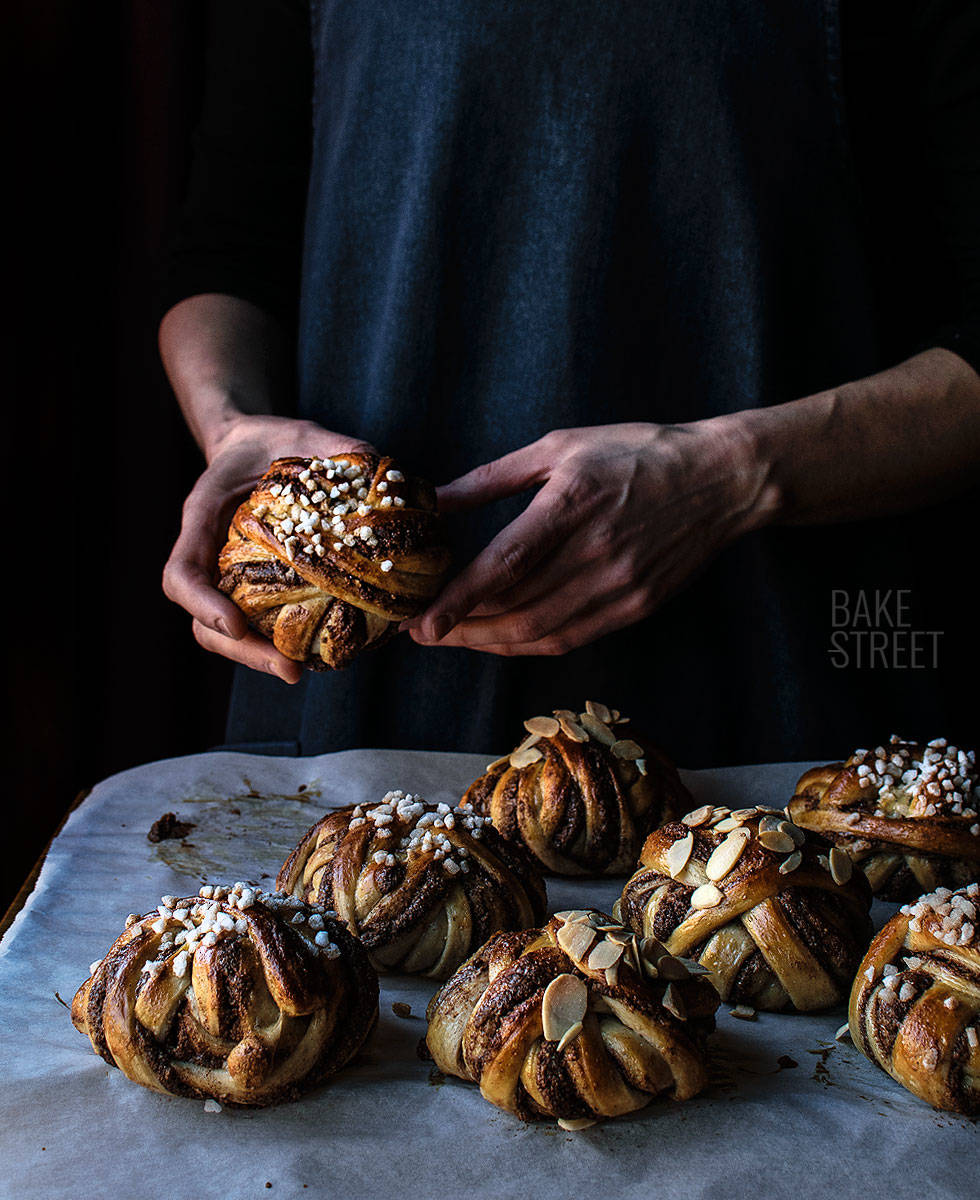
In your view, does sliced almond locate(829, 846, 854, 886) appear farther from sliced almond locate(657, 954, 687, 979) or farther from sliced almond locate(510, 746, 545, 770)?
sliced almond locate(510, 746, 545, 770)

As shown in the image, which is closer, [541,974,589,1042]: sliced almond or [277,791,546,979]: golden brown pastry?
[541,974,589,1042]: sliced almond

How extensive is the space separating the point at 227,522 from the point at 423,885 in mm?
684

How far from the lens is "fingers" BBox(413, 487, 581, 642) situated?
5.37 feet

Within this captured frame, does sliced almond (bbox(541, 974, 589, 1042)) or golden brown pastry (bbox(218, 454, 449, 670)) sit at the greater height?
golden brown pastry (bbox(218, 454, 449, 670))

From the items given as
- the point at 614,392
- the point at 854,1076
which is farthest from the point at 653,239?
the point at 854,1076

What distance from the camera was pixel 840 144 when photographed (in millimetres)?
2129

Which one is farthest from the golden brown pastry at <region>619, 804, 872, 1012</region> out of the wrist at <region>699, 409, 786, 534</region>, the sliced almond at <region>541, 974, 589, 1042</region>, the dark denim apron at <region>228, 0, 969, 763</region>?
the dark denim apron at <region>228, 0, 969, 763</region>

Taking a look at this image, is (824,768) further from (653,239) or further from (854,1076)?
(653,239)

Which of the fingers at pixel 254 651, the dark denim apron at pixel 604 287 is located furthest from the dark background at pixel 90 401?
the fingers at pixel 254 651

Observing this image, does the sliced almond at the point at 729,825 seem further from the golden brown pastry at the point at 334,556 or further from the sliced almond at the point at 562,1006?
the golden brown pastry at the point at 334,556

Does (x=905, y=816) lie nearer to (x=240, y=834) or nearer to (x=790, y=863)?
(x=790, y=863)

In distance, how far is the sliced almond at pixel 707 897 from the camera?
4.68 ft

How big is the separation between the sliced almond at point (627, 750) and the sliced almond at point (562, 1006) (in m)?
0.66

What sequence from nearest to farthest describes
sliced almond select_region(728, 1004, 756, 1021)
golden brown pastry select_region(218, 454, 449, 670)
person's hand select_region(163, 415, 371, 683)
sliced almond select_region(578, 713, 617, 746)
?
sliced almond select_region(728, 1004, 756, 1021), golden brown pastry select_region(218, 454, 449, 670), person's hand select_region(163, 415, 371, 683), sliced almond select_region(578, 713, 617, 746)
